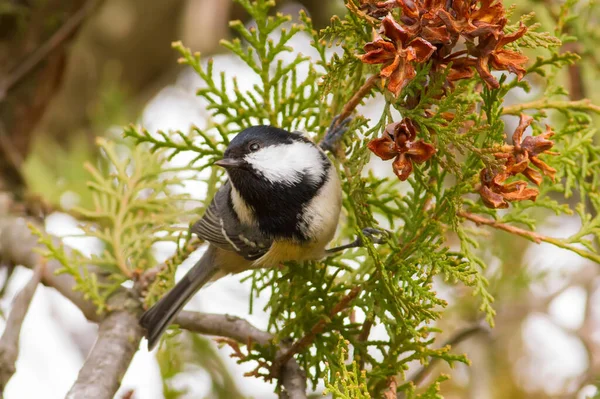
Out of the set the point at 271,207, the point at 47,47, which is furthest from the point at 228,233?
the point at 47,47

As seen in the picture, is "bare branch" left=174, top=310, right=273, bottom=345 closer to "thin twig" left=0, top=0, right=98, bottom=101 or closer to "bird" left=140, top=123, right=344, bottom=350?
"bird" left=140, top=123, right=344, bottom=350

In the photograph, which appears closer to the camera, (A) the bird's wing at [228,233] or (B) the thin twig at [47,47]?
(A) the bird's wing at [228,233]

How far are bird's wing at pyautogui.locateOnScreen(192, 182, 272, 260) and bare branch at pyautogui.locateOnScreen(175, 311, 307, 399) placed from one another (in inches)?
9.2

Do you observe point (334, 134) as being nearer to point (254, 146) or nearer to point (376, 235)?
point (254, 146)

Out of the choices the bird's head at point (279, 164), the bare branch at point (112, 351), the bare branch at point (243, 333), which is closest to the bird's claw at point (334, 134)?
the bird's head at point (279, 164)

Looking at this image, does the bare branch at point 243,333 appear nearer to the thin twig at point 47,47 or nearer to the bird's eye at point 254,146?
the bird's eye at point 254,146

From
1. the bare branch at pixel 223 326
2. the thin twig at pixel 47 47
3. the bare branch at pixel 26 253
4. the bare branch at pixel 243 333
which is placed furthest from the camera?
the thin twig at pixel 47 47

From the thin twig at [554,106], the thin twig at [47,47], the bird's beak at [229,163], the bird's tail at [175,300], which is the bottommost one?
the bird's tail at [175,300]

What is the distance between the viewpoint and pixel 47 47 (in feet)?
9.09

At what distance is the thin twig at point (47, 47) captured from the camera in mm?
2710

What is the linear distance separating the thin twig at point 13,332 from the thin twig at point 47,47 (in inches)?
45.7

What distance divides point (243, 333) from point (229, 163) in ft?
1.39

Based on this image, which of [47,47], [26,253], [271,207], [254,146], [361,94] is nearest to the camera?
[361,94]

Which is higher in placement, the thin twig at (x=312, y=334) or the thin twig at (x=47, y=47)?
the thin twig at (x=47, y=47)
